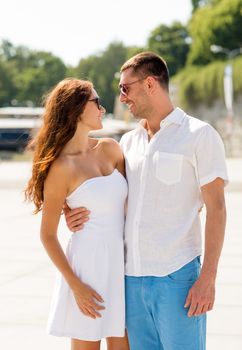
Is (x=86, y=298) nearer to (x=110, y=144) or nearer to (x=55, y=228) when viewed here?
(x=55, y=228)

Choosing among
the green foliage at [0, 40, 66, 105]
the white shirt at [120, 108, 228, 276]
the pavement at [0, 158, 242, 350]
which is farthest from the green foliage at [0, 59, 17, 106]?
the white shirt at [120, 108, 228, 276]

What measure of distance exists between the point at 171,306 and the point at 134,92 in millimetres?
910

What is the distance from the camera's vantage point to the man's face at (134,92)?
3.23 meters

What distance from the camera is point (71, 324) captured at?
3320mm

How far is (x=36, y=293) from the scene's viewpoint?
700 cm

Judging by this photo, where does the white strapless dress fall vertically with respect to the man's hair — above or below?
below

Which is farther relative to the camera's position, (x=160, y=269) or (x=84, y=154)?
(x=84, y=154)

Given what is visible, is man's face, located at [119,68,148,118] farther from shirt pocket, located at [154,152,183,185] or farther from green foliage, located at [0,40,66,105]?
green foliage, located at [0,40,66,105]

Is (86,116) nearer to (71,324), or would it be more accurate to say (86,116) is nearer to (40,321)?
(71,324)

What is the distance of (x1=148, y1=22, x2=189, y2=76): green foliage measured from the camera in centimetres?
7538

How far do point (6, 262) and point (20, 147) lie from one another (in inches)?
1621

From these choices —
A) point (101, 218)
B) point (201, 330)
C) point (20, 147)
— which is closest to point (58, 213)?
point (101, 218)

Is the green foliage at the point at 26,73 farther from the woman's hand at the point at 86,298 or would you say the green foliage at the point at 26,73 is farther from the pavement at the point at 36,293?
the woman's hand at the point at 86,298

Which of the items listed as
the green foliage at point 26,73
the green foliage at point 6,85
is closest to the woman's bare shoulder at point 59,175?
the green foliage at point 26,73
